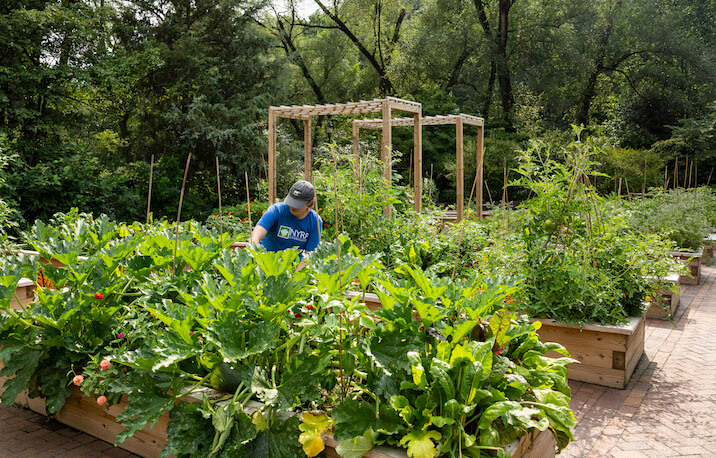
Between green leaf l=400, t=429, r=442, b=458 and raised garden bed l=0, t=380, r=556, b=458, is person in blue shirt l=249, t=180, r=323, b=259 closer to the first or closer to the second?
raised garden bed l=0, t=380, r=556, b=458

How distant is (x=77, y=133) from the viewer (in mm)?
14758

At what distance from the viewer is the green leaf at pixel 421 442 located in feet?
5.32

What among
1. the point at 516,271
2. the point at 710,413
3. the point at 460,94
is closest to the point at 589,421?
the point at 710,413

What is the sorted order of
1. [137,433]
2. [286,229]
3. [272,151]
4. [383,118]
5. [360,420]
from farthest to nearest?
[272,151]
[383,118]
[286,229]
[137,433]
[360,420]

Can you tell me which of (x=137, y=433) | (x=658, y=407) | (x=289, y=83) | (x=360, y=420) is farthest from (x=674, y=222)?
(x=289, y=83)

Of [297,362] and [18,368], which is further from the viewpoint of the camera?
[18,368]

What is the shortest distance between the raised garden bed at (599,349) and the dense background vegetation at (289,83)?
826cm

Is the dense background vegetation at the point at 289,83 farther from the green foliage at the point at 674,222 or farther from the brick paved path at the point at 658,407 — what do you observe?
the brick paved path at the point at 658,407

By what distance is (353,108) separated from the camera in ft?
26.6

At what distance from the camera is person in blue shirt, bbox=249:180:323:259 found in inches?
145

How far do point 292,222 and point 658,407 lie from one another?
9.19 feet

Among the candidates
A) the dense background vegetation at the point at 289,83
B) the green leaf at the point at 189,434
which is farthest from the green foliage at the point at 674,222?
the green leaf at the point at 189,434

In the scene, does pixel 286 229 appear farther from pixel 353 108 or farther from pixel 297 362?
pixel 353 108

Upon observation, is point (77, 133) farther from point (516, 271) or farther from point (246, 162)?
point (516, 271)
